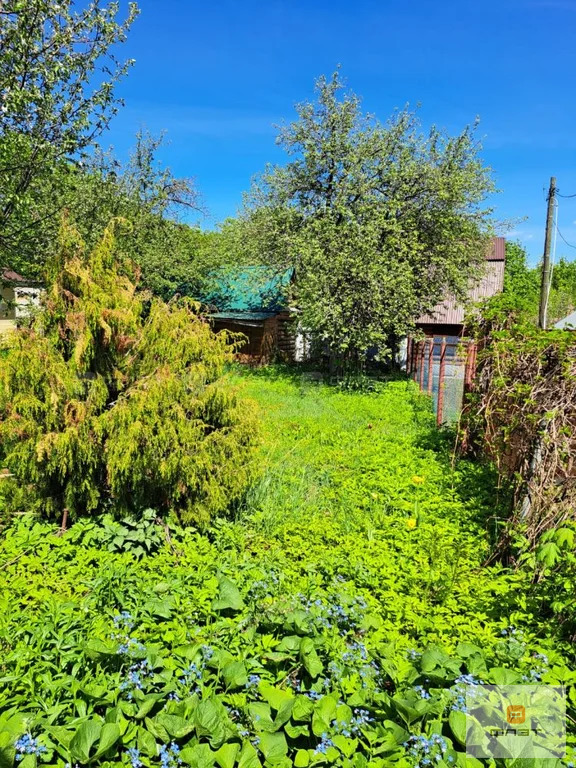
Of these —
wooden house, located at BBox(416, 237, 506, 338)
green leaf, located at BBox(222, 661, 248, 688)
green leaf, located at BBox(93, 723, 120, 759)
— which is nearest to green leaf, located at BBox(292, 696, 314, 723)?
green leaf, located at BBox(222, 661, 248, 688)

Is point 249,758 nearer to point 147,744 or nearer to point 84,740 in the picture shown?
point 147,744

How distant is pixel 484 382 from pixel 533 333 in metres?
0.92

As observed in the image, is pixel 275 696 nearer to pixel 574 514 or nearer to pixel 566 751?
pixel 566 751

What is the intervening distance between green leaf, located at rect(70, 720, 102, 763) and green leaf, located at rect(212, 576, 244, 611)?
0.98 meters

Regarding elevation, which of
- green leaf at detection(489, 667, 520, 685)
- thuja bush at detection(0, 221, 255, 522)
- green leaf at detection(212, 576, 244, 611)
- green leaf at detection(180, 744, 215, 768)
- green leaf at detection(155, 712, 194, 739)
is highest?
thuja bush at detection(0, 221, 255, 522)

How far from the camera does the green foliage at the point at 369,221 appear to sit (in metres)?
12.9

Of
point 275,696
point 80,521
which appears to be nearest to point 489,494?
point 275,696

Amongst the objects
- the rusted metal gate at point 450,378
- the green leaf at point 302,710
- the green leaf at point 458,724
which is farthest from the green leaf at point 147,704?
the rusted metal gate at point 450,378

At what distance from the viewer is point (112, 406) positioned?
421 centimetres

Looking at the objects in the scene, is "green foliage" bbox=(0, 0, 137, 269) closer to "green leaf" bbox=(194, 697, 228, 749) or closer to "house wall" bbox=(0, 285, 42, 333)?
"house wall" bbox=(0, 285, 42, 333)

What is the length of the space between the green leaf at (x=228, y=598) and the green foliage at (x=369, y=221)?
1014 centimetres

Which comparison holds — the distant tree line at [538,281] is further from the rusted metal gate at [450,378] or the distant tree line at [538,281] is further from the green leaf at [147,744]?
the green leaf at [147,744]

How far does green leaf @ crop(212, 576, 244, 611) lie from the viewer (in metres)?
2.83

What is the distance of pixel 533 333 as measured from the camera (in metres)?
4.65
